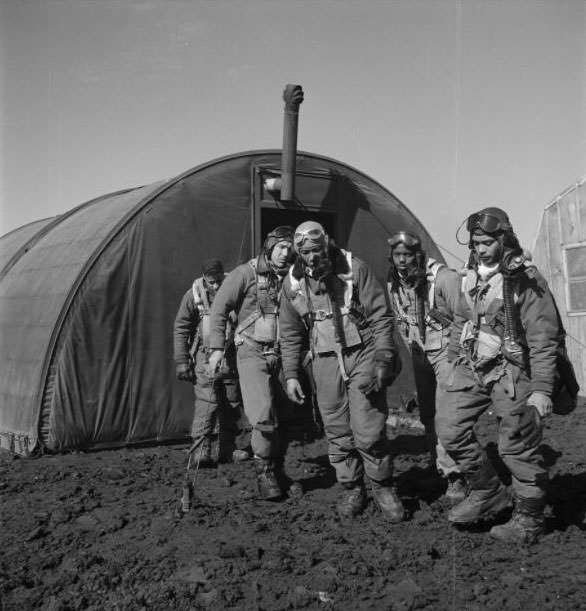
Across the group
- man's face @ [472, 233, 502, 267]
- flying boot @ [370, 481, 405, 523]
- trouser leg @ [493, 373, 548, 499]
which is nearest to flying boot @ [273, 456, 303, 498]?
flying boot @ [370, 481, 405, 523]

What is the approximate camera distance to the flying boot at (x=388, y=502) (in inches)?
200

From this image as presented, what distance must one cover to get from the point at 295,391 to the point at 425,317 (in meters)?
1.28

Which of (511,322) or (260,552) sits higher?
(511,322)

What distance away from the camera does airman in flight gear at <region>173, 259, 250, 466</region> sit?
722 cm

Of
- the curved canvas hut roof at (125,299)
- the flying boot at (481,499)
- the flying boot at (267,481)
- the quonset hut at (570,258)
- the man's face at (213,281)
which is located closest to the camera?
the flying boot at (481,499)

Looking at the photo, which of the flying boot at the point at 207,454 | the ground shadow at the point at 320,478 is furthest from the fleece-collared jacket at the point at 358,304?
the flying boot at the point at 207,454

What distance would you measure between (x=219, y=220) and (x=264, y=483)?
395 cm

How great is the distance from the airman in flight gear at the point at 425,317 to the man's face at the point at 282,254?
2.92ft

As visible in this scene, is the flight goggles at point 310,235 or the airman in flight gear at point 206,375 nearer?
the flight goggles at point 310,235

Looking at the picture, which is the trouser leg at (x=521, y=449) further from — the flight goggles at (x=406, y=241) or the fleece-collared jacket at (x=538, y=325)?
the flight goggles at (x=406, y=241)

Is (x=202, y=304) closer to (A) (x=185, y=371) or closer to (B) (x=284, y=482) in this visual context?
(A) (x=185, y=371)

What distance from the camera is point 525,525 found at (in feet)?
15.0

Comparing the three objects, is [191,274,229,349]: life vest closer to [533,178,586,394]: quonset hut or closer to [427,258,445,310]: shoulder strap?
[427,258,445,310]: shoulder strap

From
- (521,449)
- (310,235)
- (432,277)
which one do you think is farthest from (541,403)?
(310,235)
